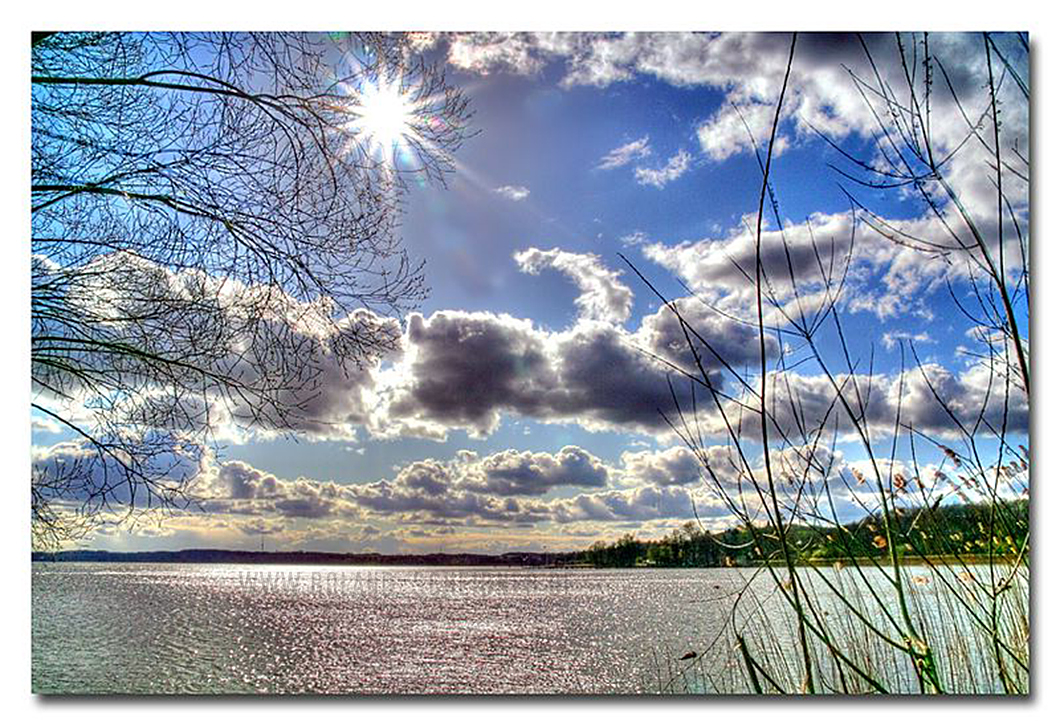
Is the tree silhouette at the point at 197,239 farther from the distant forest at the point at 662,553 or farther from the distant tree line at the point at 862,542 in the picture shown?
the distant tree line at the point at 862,542

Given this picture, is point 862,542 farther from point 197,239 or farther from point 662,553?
point 197,239

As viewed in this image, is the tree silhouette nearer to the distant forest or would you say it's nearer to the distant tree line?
the distant forest

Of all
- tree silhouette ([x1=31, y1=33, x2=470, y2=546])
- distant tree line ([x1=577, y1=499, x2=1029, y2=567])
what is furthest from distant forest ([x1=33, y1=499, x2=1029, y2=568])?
tree silhouette ([x1=31, y1=33, x2=470, y2=546])

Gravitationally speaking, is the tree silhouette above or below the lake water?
above

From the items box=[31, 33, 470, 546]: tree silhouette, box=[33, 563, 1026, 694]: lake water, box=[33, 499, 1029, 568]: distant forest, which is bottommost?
box=[33, 563, 1026, 694]: lake water

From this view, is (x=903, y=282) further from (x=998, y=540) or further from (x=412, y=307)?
(x=412, y=307)

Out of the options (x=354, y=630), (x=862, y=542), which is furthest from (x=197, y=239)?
(x=862, y=542)

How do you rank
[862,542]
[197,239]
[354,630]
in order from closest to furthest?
[862,542], [197,239], [354,630]
